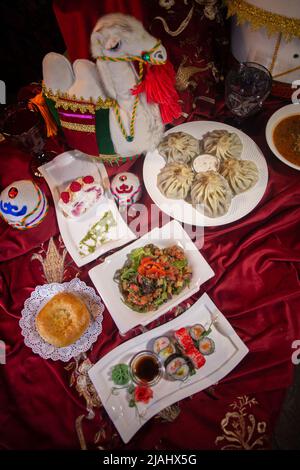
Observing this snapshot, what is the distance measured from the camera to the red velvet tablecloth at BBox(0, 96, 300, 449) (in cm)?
103

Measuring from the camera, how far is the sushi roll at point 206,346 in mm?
1064

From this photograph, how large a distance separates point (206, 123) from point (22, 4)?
99 cm

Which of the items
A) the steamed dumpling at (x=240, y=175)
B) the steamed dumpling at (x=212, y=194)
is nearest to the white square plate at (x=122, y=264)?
the steamed dumpling at (x=212, y=194)

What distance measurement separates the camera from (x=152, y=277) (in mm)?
1126

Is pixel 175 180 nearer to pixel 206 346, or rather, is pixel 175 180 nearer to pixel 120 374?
pixel 206 346

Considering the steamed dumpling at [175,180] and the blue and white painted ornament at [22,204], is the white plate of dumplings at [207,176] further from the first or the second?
the blue and white painted ornament at [22,204]

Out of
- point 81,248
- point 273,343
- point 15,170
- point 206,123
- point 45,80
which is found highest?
point 45,80

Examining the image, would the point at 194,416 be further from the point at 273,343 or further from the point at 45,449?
the point at 45,449

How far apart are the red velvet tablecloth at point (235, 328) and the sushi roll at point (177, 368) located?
0.09 meters

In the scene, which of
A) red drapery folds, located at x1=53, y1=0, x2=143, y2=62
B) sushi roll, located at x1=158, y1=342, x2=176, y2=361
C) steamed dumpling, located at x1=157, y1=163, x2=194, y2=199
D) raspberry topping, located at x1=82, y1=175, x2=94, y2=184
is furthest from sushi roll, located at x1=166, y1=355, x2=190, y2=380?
red drapery folds, located at x1=53, y1=0, x2=143, y2=62

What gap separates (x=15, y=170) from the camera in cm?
140

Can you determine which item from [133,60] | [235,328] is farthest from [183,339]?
[133,60]

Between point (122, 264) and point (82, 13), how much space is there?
85 centimetres

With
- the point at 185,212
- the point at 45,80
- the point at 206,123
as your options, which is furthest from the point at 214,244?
the point at 45,80
